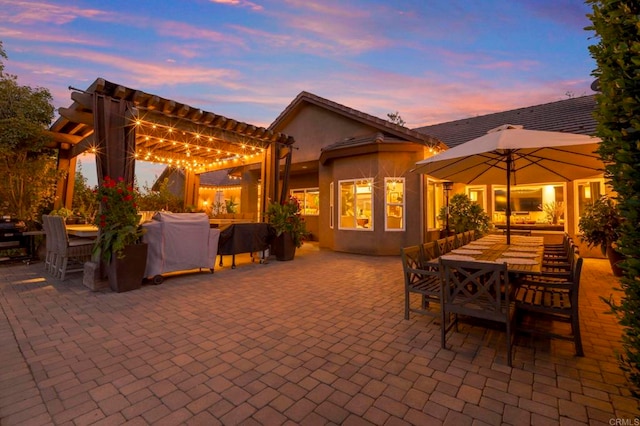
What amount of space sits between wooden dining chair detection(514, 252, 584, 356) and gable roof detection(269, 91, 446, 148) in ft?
A: 19.1

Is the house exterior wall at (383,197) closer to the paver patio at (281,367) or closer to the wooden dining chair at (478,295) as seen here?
the paver patio at (281,367)

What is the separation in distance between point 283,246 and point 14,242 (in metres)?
7.21

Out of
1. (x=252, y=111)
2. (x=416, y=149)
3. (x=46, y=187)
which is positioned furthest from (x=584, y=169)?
(x=252, y=111)

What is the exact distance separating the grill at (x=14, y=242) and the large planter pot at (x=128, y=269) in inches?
A: 192

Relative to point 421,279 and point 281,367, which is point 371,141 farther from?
point 281,367

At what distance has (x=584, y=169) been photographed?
4.87m

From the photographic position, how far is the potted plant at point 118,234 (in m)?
4.78

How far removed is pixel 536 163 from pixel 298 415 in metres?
5.63

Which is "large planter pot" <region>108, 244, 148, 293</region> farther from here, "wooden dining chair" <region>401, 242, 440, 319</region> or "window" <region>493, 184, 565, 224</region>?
"window" <region>493, 184, 565, 224</region>

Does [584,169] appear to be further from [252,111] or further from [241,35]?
[252,111]

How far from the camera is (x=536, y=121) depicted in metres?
10.9

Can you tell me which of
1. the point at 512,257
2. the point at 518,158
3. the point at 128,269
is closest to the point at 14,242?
the point at 128,269

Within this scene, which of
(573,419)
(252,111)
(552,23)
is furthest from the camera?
(252,111)

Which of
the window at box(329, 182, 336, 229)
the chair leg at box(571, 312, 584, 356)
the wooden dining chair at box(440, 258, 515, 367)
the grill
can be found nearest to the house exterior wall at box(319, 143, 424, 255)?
the window at box(329, 182, 336, 229)
